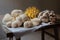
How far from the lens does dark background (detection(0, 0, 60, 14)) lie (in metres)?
1.47

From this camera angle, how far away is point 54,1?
5.29 ft

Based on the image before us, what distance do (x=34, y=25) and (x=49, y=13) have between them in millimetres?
186

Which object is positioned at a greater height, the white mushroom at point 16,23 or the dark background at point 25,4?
the dark background at point 25,4

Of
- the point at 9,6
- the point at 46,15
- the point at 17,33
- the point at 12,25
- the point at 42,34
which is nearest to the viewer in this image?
the point at 17,33

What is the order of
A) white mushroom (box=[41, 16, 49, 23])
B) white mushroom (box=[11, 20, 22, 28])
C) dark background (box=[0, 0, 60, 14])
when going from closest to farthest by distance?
1. white mushroom (box=[11, 20, 22, 28])
2. white mushroom (box=[41, 16, 49, 23])
3. dark background (box=[0, 0, 60, 14])

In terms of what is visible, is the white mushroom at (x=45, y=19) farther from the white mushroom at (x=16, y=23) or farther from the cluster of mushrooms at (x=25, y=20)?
the white mushroom at (x=16, y=23)

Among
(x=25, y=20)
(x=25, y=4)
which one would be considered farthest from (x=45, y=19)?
(x=25, y=4)

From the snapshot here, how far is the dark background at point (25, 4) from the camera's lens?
147cm

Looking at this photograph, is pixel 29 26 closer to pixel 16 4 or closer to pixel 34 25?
pixel 34 25

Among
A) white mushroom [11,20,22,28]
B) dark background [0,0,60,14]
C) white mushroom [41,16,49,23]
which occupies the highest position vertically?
dark background [0,0,60,14]

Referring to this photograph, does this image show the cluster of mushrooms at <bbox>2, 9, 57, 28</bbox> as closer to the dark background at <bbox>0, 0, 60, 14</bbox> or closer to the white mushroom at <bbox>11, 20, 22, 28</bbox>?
the white mushroom at <bbox>11, 20, 22, 28</bbox>

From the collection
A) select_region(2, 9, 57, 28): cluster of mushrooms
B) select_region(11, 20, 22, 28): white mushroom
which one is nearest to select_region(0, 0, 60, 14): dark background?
select_region(2, 9, 57, 28): cluster of mushrooms

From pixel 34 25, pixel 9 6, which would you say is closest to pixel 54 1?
pixel 9 6

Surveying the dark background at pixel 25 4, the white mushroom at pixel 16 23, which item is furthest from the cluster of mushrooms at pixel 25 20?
the dark background at pixel 25 4
